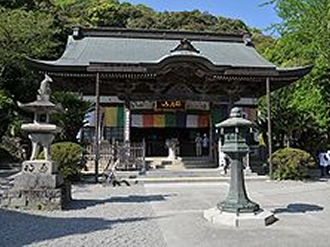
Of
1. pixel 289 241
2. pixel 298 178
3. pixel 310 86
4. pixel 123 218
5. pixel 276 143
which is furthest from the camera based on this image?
pixel 276 143

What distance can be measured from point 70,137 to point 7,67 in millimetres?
5529


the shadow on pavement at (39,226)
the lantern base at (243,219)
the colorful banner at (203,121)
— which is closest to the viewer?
the shadow on pavement at (39,226)

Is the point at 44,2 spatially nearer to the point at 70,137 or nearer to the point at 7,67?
the point at 7,67

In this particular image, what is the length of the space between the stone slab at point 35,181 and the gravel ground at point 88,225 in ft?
2.17

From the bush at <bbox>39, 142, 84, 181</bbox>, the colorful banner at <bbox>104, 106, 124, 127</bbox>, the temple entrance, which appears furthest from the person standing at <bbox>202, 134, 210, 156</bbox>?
the bush at <bbox>39, 142, 84, 181</bbox>

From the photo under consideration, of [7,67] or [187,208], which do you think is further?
[7,67]

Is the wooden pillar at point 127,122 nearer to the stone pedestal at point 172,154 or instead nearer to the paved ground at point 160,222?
the stone pedestal at point 172,154

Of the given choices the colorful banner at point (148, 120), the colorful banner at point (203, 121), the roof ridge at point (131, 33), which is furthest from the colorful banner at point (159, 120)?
the roof ridge at point (131, 33)

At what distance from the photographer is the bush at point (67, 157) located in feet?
45.5

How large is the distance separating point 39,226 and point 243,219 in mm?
3864

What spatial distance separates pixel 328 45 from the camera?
19.2 m

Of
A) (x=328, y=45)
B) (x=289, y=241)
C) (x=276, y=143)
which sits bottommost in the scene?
(x=289, y=241)

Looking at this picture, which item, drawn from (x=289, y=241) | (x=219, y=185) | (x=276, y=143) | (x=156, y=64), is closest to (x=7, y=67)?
(x=156, y=64)

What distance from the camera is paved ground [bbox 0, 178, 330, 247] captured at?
625 cm
